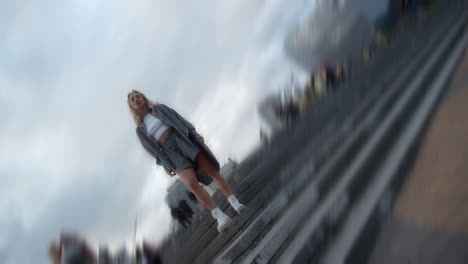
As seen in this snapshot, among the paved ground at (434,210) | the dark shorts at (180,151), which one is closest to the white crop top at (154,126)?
the dark shorts at (180,151)

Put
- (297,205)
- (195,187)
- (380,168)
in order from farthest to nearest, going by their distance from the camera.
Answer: (195,187) < (297,205) < (380,168)

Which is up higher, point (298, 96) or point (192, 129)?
point (298, 96)

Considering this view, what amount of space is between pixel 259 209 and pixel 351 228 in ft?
5.60

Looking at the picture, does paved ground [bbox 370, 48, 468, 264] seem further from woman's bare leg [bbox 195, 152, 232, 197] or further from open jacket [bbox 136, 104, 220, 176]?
open jacket [bbox 136, 104, 220, 176]

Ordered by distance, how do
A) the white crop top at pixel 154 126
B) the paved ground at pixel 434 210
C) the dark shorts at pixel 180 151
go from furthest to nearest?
the white crop top at pixel 154 126 < the dark shorts at pixel 180 151 < the paved ground at pixel 434 210

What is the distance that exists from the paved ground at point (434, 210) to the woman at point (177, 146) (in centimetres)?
183

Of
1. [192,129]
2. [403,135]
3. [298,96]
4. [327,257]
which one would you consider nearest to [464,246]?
[327,257]

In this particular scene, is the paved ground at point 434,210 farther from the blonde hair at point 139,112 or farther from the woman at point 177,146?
the blonde hair at point 139,112

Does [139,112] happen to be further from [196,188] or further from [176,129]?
[196,188]

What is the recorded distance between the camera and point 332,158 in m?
3.75

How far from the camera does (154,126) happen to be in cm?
367

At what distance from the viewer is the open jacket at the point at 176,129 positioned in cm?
358

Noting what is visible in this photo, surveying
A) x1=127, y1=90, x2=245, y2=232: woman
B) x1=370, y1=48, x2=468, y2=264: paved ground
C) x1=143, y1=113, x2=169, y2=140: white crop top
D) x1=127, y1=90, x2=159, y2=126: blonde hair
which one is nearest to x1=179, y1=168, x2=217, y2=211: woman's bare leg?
x1=127, y1=90, x2=245, y2=232: woman

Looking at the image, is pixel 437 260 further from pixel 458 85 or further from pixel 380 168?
pixel 458 85
